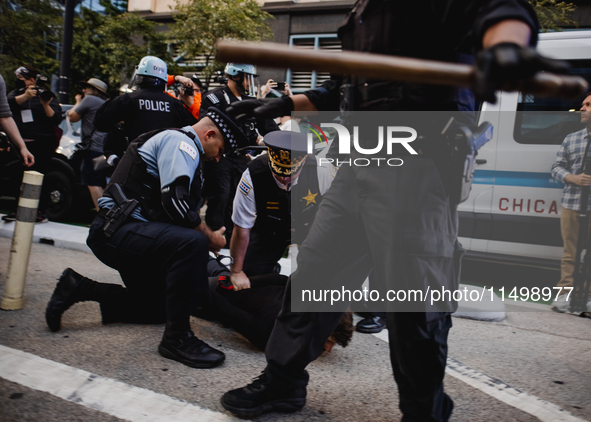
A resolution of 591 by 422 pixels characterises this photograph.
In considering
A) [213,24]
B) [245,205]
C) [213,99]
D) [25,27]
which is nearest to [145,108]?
[213,99]

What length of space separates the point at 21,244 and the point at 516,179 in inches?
155

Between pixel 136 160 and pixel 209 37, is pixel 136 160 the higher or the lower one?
the lower one

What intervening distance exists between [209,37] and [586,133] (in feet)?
36.7

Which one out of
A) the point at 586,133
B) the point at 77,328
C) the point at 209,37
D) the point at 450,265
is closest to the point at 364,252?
the point at 450,265

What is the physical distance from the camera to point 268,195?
3225 mm

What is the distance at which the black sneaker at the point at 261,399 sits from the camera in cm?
181

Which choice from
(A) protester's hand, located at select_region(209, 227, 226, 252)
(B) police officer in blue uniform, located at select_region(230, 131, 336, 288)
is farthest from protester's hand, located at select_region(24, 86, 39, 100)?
(A) protester's hand, located at select_region(209, 227, 226, 252)

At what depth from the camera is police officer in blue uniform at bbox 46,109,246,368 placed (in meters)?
2.34

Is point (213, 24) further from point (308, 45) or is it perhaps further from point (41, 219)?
point (41, 219)

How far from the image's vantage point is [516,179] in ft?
13.6

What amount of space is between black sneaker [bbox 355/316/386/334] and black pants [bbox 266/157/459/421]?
1399mm

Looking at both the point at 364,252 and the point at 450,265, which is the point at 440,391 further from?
the point at 364,252

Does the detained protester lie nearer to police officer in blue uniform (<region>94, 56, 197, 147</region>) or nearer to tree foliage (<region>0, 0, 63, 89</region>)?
police officer in blue uniform (<region>94, 56, 197, 147</region>)

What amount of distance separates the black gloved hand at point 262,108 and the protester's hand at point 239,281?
51.9 inches
